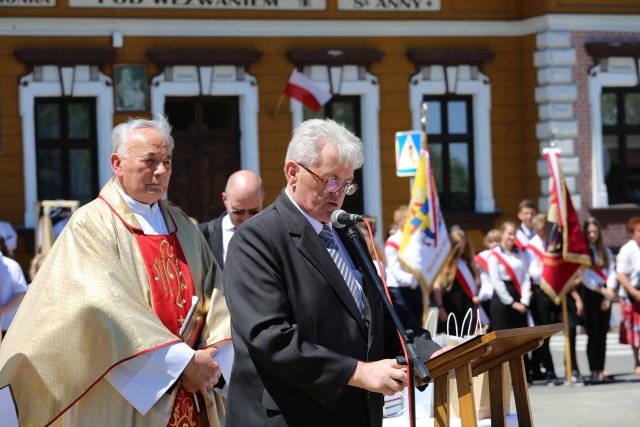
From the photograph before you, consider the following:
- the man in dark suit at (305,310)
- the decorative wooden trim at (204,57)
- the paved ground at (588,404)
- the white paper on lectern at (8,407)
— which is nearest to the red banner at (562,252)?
the paved ground at (588,404)

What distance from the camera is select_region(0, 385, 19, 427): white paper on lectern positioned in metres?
5.59

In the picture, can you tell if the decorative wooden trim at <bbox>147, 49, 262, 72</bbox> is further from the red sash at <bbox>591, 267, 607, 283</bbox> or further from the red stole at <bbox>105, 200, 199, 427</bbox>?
the red stole at <bbox>105, 200, 199, 427</bbox>

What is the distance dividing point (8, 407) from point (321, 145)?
191 cm

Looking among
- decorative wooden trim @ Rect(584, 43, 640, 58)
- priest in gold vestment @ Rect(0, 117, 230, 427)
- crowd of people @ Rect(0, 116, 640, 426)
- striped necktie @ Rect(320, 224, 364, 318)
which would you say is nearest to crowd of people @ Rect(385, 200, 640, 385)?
crowd of people @ Rect(0, 116, 640, 426)

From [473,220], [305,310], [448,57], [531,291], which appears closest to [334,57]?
[448,57]

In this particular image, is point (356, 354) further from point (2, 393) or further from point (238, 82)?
point (238, 82)

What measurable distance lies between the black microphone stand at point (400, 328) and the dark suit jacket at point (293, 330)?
13 cm

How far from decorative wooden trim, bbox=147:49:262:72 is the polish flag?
1.00m

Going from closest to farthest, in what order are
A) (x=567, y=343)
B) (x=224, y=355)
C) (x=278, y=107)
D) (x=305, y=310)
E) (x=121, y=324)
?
(x=305, y=310)
(x=121, y=324)
(x=224, y=355)
(x=567, y=343)
(x=278, y=107)

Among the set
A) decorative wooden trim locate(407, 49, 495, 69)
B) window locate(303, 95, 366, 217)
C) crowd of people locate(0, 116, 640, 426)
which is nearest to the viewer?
crowd of people locate(0, 116, 640, 426)

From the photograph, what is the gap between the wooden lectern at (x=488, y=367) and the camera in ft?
16.2

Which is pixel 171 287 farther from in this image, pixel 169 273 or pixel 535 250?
pixel 535 250

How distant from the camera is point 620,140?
22.1 m

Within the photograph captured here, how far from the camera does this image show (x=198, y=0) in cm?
2030
